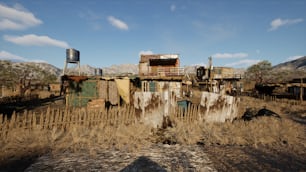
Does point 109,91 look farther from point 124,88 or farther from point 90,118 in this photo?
point 90,118

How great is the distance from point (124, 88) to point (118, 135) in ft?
37.8

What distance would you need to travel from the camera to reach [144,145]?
6.25 meters

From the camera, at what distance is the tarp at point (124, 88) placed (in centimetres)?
1794

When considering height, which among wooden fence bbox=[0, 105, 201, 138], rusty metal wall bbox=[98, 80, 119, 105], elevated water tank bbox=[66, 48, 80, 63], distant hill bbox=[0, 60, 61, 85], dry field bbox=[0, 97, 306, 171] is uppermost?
elevated water tank bbox=[66, 48, 80, 63]

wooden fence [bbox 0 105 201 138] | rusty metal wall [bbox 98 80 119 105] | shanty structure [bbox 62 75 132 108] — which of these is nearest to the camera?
wooden fence [bbox 0 105 201 138]

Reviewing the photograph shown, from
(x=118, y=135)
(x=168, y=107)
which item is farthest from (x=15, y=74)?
(x=168, y=107)

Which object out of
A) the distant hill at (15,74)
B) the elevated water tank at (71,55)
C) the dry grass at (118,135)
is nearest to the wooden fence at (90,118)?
the dry grass at (118,135)

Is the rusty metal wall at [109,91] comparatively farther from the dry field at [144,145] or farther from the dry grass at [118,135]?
the dry grass at [118,135]

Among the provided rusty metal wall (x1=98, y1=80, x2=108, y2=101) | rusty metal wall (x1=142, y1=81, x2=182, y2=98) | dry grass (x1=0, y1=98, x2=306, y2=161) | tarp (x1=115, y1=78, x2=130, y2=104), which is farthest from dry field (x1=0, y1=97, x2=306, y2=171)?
rusty metal wall (x1=142, y1=81, x2=182, y2=98)

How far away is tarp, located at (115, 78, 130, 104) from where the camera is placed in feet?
58.9

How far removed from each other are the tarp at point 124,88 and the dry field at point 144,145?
946 centimetres

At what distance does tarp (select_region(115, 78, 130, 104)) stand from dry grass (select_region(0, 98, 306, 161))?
9.58 meters

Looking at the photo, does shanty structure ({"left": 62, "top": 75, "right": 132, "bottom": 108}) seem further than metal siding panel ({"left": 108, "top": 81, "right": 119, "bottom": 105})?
No

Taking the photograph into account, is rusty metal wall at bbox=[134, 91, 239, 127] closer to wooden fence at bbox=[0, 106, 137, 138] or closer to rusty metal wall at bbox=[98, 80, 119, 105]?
wooden fence at bbox=[0, 106, 137, 138]
